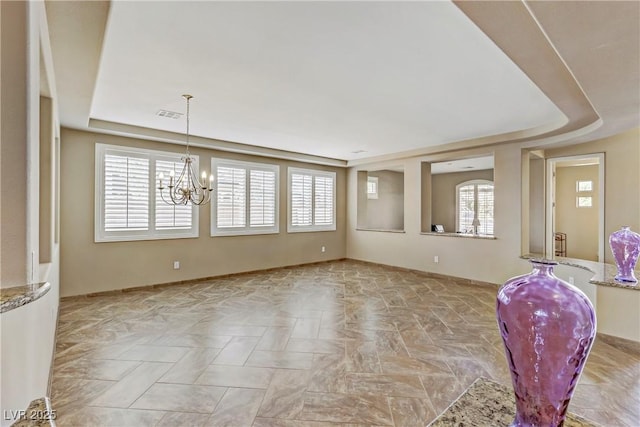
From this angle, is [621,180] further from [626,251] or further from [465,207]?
[465,207]

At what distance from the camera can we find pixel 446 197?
1012 centimetres

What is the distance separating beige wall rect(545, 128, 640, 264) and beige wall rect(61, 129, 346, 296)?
18.3 feet

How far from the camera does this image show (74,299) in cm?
438

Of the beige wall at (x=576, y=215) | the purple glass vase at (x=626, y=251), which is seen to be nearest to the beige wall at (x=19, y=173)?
the purple glass vase at (x=626, y=251)

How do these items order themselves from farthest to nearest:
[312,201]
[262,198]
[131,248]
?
1. [312,201]
2. [262,198]
3. [131,248]

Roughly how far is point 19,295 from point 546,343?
1753mm

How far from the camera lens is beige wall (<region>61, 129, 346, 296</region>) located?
4410 millimetres

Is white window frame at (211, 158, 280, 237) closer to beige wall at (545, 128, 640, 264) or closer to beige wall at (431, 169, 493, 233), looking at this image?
beige wall at (545, 128, 640, 264)

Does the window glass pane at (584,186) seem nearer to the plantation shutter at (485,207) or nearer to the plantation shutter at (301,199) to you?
the plantation shutter at (485,207)

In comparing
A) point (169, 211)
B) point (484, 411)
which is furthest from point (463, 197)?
point (484, 411)

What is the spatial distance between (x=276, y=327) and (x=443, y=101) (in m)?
3.17

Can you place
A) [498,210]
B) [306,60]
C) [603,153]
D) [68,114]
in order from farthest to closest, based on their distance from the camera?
1. [498,210]
2. [603,153]
3. [68,114]
4. [306,60]

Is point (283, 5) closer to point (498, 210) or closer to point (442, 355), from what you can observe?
point (442, 355)

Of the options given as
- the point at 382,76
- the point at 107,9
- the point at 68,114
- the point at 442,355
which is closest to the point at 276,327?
the point at 442,355
